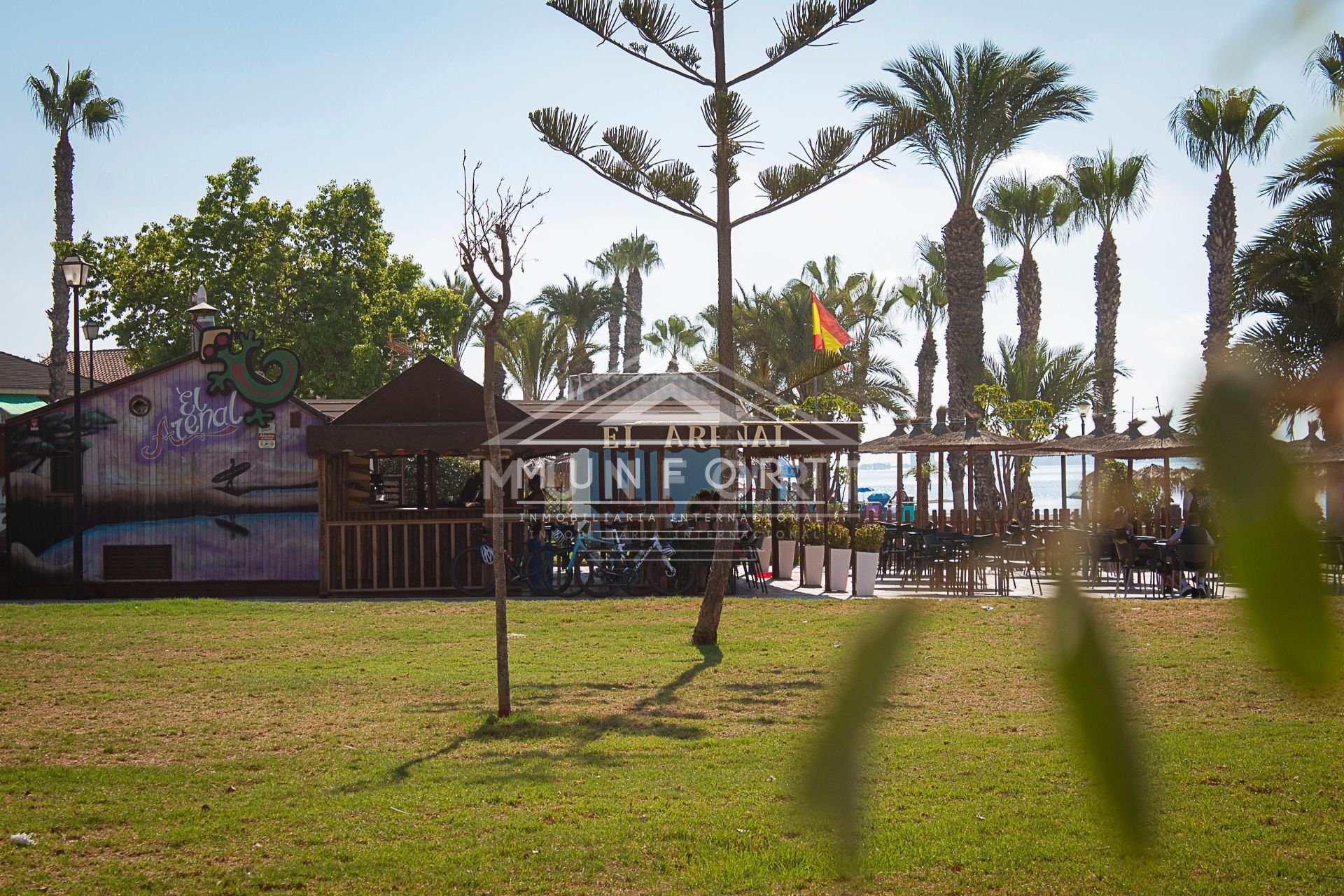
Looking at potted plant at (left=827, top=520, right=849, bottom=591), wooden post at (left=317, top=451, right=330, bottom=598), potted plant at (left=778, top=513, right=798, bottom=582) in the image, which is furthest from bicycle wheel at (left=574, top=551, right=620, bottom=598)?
potted plant at (left=778, top=513, right=798, bottom=582)

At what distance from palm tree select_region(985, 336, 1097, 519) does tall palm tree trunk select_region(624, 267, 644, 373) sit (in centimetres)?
5301

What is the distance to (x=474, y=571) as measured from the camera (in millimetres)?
18438

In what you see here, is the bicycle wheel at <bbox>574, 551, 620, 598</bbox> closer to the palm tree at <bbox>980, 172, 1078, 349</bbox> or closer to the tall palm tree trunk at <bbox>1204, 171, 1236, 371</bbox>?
the palm tree at <bbox>980, 172, 1078, 349</bbox>

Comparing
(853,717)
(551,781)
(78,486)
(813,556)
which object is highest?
(78,486)

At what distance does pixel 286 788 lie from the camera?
21.9ft

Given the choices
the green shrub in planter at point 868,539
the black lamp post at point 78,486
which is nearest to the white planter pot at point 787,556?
the green shrub in planter at point 868,539

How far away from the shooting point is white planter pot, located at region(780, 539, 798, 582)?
21.7 m

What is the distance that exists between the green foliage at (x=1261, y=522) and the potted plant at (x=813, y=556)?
18835mm

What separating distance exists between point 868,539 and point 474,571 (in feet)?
19.8

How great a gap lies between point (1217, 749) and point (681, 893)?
3698 millimetres

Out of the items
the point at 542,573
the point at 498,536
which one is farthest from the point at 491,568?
the point at 498,536

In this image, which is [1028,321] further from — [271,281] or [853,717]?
[271,281]

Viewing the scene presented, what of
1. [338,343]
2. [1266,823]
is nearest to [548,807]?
[1266,823]

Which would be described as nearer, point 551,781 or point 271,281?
point 551,781
